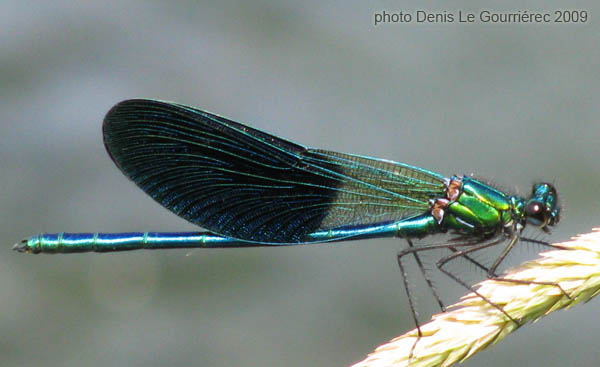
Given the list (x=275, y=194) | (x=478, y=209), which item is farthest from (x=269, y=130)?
(x=478, y=209)

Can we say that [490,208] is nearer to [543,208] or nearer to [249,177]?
[543,208]

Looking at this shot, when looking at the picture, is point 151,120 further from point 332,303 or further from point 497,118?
point 497,118

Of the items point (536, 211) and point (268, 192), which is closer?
point (536, 211)

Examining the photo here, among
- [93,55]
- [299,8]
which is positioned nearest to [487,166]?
[299,8]

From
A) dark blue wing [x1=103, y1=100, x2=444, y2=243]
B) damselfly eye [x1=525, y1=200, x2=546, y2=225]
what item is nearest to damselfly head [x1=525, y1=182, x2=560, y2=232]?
damselfly eye [x1=525, y1=200, x2=546, y2=225]

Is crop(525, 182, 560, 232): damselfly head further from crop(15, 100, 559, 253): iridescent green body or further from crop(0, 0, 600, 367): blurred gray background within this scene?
crop(0, 0, 600, 367): blurred gray background

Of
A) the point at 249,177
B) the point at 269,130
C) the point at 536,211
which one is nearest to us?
the point at 536,211
